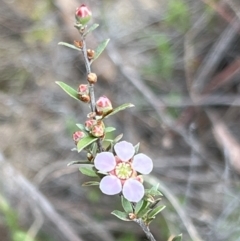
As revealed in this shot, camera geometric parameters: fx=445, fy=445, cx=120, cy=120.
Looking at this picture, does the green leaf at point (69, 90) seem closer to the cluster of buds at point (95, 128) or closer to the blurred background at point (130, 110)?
the cluster of buds at point (95, 128)

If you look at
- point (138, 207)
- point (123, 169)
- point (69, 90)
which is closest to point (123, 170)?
point (123, 169)

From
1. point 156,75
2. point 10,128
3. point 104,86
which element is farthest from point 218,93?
point 10,128

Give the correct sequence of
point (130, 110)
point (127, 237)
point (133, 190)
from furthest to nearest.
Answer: point (130, 110), point (127, 237), point (133, 190)

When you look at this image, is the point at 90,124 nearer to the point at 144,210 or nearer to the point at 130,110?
the point at 144,210

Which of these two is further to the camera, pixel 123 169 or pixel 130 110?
pixel 130 110

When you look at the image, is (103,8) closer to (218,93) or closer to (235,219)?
(218,93)

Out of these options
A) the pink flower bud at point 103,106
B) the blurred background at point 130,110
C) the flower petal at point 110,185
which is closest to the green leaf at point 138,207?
the flower petal at point 110,185
